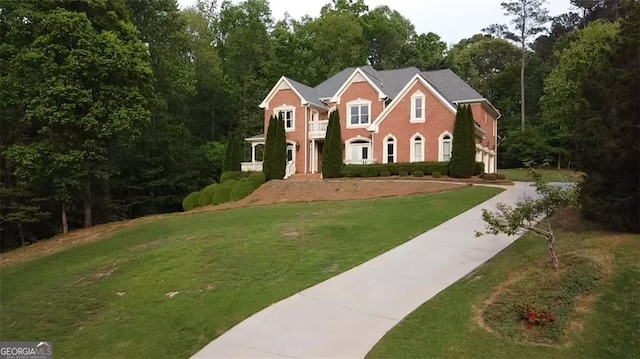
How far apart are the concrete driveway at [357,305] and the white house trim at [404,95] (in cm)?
1760

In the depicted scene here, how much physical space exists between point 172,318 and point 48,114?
18.1 m

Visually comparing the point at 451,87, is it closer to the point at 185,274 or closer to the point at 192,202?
the point at 192,202

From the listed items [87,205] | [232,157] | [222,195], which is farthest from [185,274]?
[232,157]

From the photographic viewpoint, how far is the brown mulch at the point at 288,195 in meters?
19.0

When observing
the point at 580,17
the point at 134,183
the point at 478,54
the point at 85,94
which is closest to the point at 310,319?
the point at 85,94

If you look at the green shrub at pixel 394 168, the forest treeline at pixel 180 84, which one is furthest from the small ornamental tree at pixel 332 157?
the forest treeline at pixel 180 84

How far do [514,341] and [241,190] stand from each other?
20.7 metres

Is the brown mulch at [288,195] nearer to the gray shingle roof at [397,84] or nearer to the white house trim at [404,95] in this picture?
the white house trim at [404,95]


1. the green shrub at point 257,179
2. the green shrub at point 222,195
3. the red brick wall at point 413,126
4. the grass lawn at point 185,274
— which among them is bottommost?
the grass lawn at point 185,274

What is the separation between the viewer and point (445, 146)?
28.7 m

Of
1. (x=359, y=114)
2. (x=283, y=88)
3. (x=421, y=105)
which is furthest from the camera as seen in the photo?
(x=283, y=88)

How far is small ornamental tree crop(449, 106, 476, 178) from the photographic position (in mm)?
25469

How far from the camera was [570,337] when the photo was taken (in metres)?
6.52

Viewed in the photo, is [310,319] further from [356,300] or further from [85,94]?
[85,94]
